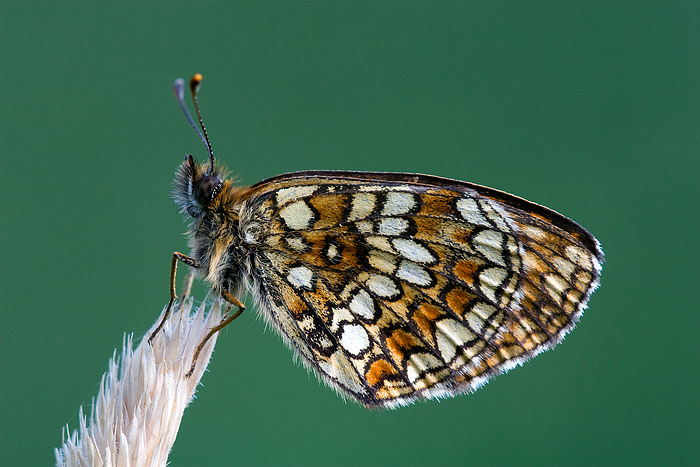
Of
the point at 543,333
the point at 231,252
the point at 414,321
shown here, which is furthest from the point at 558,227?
the point at 231,252

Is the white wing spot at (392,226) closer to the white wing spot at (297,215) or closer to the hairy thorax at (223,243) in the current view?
the white wing spot at (297,215)

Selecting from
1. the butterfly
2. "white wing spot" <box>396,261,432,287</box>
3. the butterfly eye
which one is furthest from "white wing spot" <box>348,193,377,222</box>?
the butterfly eye

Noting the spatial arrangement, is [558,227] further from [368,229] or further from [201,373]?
[201,373]

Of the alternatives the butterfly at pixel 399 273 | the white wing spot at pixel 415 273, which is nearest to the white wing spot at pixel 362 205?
the butterfly at pixel 399 273

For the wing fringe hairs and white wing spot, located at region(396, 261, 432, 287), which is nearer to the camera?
the wing fringe hairs

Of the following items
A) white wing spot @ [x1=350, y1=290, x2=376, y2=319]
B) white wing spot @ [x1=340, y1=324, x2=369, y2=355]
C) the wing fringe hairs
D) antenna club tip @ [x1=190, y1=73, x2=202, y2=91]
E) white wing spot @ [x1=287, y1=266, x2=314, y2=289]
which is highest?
antenna club tip @ [x1=190, y1=73, x2=202, y2=91]

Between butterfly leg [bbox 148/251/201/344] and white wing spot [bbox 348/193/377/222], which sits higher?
white wing spot [bbox 348/193/377/222]

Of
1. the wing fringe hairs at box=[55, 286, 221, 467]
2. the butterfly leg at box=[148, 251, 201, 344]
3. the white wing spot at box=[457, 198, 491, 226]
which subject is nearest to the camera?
the wing fringe hairs at box=[55, 286, 221, 467]

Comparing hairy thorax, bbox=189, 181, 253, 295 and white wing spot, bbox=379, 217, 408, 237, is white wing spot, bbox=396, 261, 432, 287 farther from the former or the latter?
hairy thorax, bbox=189, 181, 253, 295

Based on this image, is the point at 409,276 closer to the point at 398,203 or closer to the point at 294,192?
the point at 398,203
